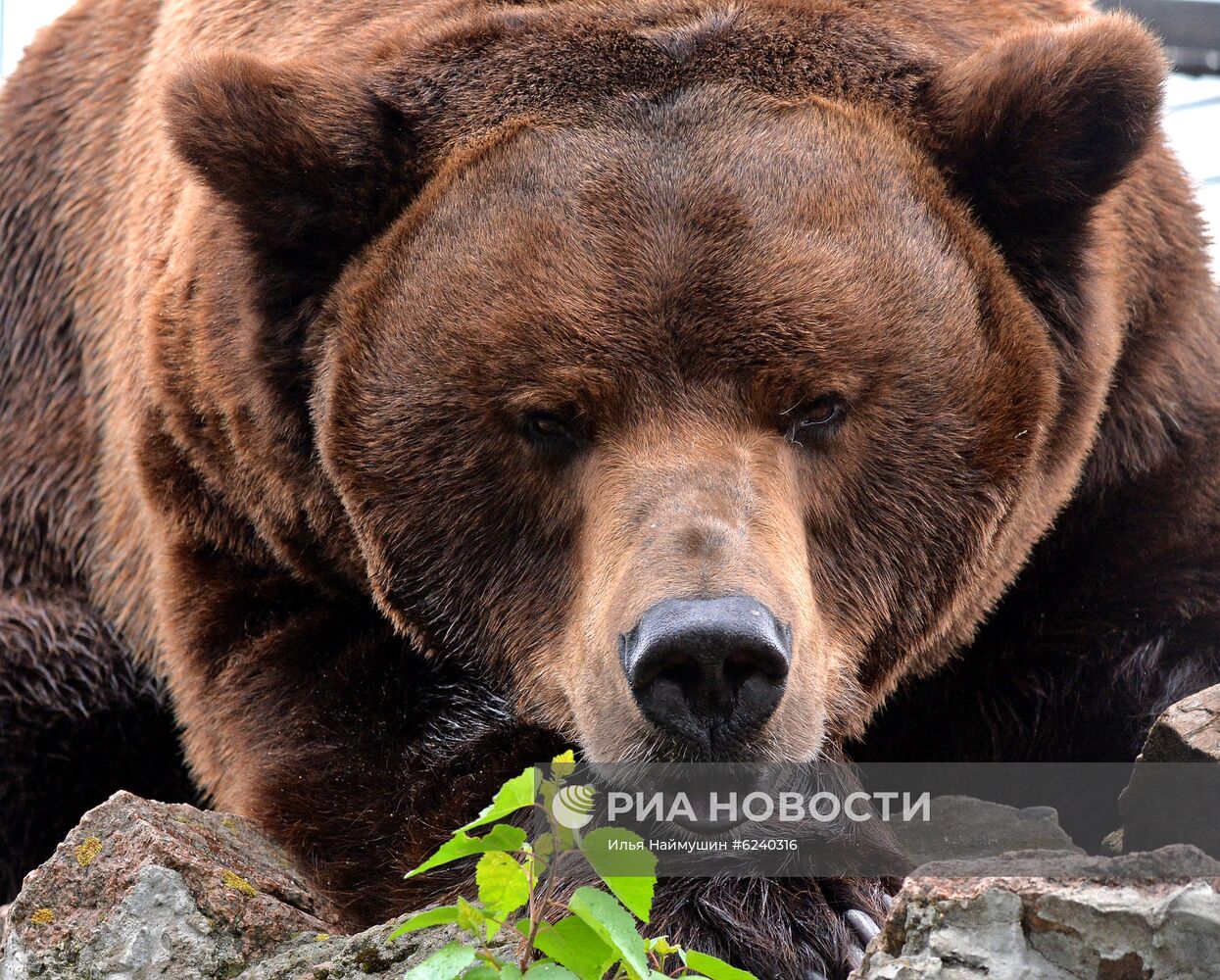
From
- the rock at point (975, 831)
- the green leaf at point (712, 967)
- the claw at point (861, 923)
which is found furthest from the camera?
the rock at point (975, 831)

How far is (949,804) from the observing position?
435 cm

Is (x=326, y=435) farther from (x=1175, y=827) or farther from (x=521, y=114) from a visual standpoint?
(x=1175, y=827)

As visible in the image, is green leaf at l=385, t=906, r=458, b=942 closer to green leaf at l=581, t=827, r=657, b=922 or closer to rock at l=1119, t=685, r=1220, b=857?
green leaf at l=581, t=827, r=657, b=922

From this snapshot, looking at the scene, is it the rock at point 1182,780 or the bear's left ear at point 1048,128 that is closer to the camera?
the rock at point 1182,780

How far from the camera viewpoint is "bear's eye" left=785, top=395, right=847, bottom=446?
399 centimetres

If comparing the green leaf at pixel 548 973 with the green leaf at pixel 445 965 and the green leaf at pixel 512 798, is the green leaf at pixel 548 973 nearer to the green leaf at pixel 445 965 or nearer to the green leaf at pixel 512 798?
the green leaf at pixel 445 965

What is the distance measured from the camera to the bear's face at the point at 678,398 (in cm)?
384

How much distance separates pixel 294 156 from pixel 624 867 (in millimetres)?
2231

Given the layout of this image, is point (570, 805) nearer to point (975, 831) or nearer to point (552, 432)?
point (552, 432)

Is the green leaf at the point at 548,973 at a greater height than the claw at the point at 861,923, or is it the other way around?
the green leaf at the point at 548,973

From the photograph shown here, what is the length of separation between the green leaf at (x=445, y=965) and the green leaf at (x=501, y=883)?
0.11 metres

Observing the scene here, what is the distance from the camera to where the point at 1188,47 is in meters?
10.1

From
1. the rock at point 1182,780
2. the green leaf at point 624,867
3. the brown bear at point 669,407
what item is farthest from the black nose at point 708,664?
the rock at point 1182,780

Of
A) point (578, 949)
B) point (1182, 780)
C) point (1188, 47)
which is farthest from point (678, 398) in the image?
point (1188, 47)
